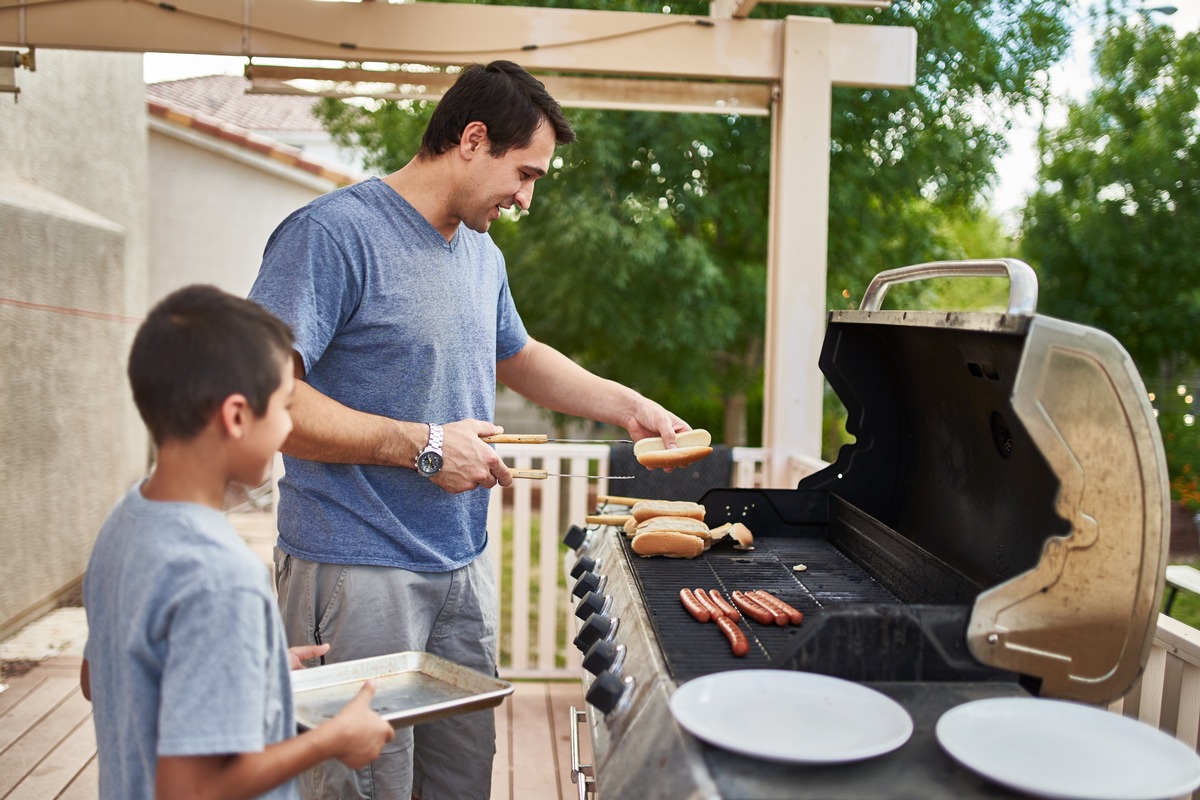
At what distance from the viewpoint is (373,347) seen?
1986 mm

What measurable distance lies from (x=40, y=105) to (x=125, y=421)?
2.18m

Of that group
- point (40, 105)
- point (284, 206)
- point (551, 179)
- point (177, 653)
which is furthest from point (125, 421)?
point (177, 653)

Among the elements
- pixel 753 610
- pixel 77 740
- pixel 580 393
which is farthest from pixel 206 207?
pixel 753 610

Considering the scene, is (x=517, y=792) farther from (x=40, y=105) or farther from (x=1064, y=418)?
(x=40, y=105)

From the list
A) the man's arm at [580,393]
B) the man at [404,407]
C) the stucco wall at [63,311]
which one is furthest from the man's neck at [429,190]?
the stucco wall at [63,311]

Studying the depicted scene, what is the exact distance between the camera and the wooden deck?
3309 millimetres

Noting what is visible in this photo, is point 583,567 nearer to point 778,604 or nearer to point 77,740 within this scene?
point 778,604

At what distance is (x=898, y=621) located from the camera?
1.53m

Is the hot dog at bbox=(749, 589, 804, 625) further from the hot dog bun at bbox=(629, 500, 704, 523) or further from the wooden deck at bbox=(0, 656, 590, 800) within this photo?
the wooden deck at bbox=(0, 656, 590, 800)

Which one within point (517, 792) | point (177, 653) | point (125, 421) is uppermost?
point (177, 653)

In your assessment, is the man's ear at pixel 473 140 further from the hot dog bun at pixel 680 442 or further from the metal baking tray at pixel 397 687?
the metal baking tray at pixel 397 687

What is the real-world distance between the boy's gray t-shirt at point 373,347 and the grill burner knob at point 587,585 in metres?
0.27

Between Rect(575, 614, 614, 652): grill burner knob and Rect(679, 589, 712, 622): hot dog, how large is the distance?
0.14m

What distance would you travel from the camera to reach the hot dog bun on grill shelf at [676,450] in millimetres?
2365
